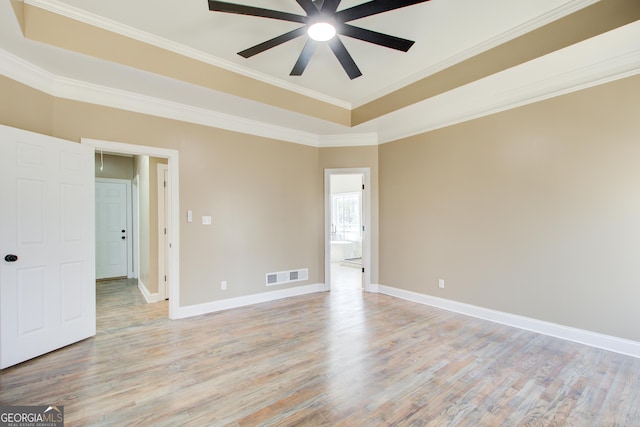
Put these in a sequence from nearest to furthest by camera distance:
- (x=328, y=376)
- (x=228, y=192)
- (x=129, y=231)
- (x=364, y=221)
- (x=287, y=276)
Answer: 1. (x=328, y=376)
2. (x=228, y=192)
3. (x=287, y=276)
4. (x=364, y=221)
5. (x=129, y=231)

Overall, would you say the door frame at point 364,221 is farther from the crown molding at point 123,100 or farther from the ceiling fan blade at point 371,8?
the ceiling fan blade at point 371,8

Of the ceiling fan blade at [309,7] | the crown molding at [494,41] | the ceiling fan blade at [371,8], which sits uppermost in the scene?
the crown molding at [494,41]

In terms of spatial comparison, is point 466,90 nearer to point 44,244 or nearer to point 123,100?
point 123,100

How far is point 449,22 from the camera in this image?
2666 mm

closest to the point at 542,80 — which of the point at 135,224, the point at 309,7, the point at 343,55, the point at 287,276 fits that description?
the point at 343,55

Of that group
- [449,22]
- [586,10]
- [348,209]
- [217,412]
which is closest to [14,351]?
[217,412]

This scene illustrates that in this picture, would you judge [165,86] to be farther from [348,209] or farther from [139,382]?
[348,209]

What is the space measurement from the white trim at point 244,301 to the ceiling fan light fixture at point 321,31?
3581 millimetres

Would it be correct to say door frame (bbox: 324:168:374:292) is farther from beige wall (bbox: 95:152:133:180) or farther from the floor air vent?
beige wall (bbox: 95:152:133:180)

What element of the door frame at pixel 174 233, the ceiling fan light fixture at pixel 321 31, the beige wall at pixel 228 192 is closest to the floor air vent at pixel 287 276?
the beige wall at pixel 228 192

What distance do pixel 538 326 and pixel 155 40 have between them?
5.25m

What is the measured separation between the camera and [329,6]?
6.50 ft

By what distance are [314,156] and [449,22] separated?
3012mm

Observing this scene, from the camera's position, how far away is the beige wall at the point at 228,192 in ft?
10.7
